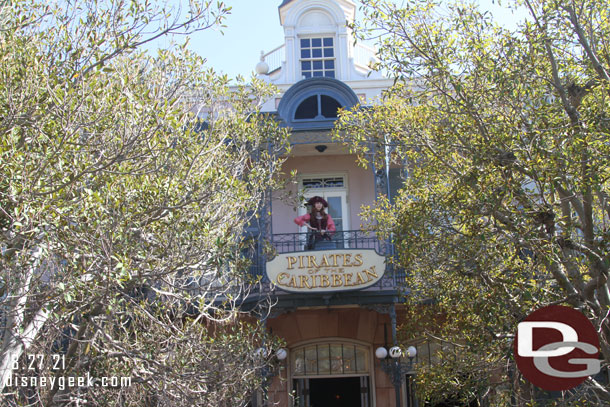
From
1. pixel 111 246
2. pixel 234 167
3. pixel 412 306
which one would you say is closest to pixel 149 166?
pixel 111 246

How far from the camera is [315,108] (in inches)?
606

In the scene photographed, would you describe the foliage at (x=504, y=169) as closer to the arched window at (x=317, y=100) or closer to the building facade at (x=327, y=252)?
the building facade at (x=327, y=252)

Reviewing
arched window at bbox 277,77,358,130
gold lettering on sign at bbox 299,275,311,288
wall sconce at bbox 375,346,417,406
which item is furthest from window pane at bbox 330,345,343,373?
arched window at bbox 277,77,358,130

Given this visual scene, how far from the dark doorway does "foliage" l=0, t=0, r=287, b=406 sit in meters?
6.13

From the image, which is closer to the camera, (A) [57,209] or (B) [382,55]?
(A) [57,209]

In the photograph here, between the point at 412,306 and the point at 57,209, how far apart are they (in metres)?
6.16

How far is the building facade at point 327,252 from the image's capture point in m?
13.4

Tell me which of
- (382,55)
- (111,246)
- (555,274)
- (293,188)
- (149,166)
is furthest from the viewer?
(293,188)

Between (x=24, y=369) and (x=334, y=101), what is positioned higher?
(x=334, y=101)

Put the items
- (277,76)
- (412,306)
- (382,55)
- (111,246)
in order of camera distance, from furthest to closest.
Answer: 1. (277,76)
2. (412,306)
3. (382,55)
4. (111,246)

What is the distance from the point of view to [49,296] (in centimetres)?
748

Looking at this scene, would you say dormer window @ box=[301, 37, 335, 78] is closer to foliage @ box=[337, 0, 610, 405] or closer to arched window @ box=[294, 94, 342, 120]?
arched window @ box=[294, 94, 342, 120]

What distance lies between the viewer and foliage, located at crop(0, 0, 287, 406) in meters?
7.23

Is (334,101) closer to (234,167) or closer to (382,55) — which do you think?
(234,167)
